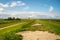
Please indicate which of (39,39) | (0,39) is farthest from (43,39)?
(0,39)

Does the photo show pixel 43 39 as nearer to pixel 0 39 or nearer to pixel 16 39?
pixel 16 39

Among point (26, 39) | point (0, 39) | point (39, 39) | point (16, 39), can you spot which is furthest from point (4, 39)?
point (39, 39)

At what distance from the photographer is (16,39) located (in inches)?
555

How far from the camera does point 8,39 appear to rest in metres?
13.3

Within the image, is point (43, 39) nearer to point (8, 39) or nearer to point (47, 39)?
point (47, 39)

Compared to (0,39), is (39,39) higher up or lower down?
lower down

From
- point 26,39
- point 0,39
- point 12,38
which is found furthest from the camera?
point 26,39

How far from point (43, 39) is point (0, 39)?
6.09 metres

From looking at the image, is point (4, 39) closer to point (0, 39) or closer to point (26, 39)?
point (0, 39)

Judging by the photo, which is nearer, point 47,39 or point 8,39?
point 8,39

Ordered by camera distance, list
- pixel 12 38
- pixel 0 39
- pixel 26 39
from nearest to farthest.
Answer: pixel 0 39
pixel 12 38
pixel 26 39

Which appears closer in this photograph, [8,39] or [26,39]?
[8,39]

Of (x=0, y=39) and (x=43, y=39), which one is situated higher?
(x=0, y=39)

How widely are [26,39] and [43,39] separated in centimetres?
230
